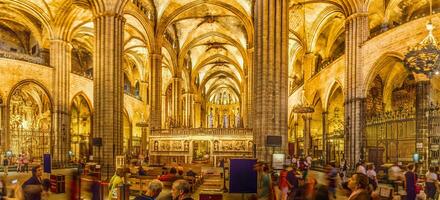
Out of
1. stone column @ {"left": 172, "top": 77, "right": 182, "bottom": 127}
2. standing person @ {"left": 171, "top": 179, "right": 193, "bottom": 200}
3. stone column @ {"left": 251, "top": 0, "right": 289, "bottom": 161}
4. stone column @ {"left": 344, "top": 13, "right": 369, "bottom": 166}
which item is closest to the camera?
standing person @ {"left": 171, "top": 179, "right": 193, "bottom": 200}

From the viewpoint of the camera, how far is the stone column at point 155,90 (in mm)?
32688

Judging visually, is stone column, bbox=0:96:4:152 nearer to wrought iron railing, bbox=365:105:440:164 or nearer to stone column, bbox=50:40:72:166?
stone column, bbox=50:40:72:166

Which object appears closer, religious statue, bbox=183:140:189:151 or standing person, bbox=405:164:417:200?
standing person, bbox=405:164:417:200

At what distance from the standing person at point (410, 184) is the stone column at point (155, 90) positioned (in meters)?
24.4

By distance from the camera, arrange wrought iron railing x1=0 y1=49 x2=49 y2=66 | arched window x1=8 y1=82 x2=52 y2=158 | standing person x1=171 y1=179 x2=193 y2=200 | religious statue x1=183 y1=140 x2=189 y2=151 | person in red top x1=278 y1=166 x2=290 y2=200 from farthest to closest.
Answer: arched window x1=8 y1=82 x2=52 y2=158, religious statue x1=183 y1=140 x2=189 y2=151, wrought iron railing x1=0 y1=49 x2=49 y2=66, person in red top x1=278 y1=166 x2=290 y2=200, standing person x1=171 y1=179 x2=193 y2=200

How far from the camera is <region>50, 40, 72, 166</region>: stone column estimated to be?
28422mm

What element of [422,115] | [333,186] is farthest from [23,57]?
[333,186]

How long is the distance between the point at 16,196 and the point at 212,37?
126 ft

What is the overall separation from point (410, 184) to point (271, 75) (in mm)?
7663

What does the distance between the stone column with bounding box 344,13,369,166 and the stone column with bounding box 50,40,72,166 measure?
1969cm

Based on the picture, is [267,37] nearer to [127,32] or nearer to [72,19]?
[72,19]

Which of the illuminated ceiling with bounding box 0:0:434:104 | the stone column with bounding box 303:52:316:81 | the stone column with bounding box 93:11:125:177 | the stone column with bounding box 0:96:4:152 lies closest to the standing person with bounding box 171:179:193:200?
the stone column with bounding box 93:11:125:177

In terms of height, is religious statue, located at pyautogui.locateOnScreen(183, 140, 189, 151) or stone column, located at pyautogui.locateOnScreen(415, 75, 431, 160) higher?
stone column, located at pyautogui.locateOnScreen(415, 75, 431, 160)

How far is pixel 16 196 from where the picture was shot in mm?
5637
